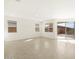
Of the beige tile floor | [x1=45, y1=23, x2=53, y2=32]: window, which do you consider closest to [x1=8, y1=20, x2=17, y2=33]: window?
the beige tile floor

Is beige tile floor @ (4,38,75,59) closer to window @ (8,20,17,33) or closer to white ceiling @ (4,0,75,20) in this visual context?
window @ (8,20,17,33)

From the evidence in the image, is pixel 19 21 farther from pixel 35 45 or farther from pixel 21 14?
pixel 35 45

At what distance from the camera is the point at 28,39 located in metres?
1.26

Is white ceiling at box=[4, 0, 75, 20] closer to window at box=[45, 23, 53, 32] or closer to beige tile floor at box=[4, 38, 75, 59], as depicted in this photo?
window at box=[45, 23, 53, 32]

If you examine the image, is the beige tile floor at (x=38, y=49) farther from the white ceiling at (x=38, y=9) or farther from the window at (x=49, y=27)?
the white ceiling at (x=38, y=9)

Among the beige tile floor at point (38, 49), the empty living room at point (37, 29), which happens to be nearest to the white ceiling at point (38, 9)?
the empty living room at point (37, 29)

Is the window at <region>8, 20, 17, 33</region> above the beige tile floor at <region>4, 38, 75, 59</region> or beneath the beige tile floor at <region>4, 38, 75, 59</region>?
above

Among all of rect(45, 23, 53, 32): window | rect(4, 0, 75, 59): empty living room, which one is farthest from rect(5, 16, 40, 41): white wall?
rect(45, 23, 53, 32): window

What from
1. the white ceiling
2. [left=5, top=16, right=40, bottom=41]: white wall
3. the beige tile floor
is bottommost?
the beige tile floor

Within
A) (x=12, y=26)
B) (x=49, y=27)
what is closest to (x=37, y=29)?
(x=49, y=27)

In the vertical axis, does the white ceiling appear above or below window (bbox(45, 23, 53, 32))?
above

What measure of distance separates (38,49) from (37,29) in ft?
0.77

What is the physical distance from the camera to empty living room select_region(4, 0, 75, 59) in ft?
3.94

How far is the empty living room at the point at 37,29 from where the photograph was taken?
3.94ft
